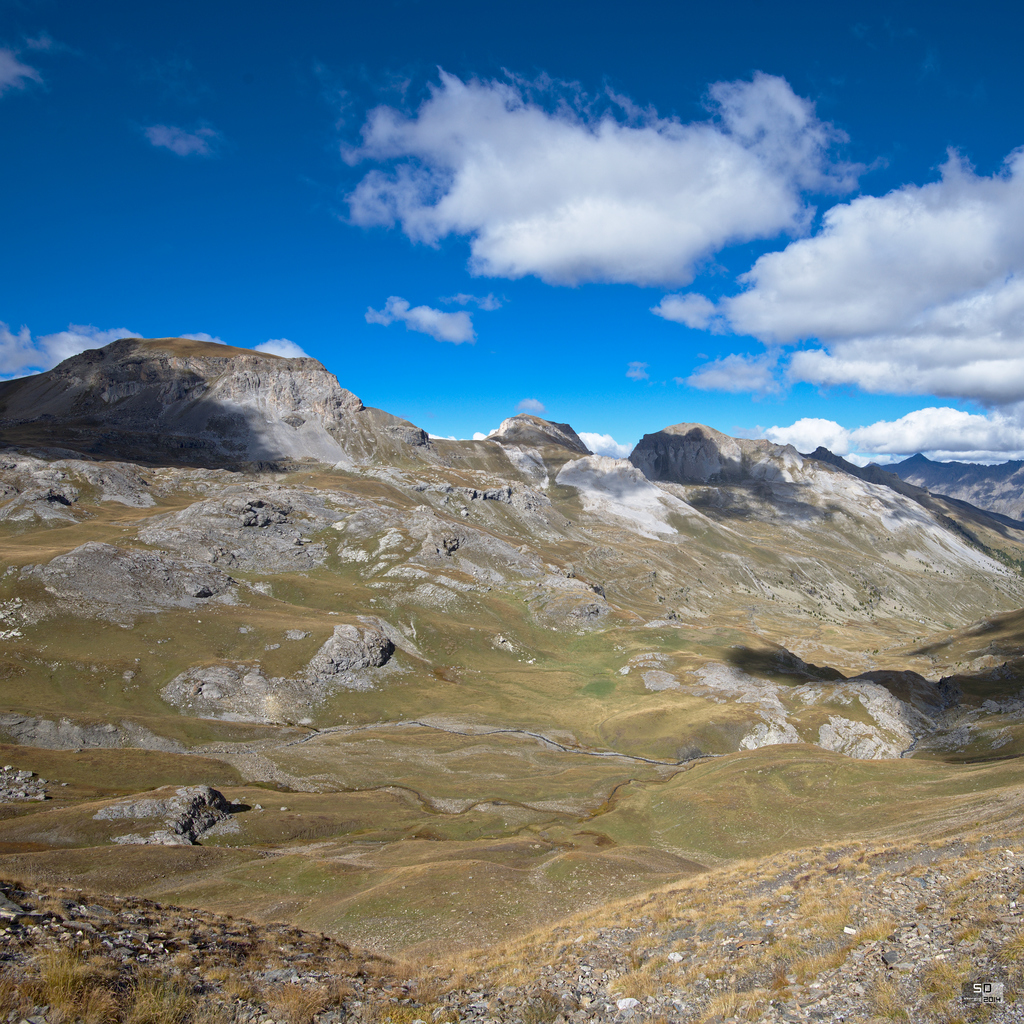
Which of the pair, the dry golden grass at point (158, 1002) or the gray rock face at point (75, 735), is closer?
the dry golden grass at point (158, 1002)

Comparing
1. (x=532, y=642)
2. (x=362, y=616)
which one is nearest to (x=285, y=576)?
(x=362, y=616)

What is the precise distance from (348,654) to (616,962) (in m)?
123

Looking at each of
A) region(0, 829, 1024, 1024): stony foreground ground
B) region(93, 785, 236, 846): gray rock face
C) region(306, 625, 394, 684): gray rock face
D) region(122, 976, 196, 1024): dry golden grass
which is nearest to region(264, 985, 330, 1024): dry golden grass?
region(0, 829, 1024, 1024): stony foreground ground

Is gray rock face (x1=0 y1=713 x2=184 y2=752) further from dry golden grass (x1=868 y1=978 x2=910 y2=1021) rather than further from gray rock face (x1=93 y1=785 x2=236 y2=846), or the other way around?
dry golden grass (x1=868 y1=978 x2=910 y2=1021)

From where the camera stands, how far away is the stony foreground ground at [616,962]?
16.3 metres

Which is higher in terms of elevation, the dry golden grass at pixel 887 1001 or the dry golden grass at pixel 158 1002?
the dry golden grass at pixel 158 1002

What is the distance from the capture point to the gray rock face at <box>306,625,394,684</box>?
439 ft

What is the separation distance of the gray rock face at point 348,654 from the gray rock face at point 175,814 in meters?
63.4

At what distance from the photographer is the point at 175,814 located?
211ft

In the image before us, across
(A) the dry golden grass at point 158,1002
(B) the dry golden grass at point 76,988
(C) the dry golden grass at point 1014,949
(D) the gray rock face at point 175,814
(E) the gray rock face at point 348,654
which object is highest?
(E) the gray rock face at point 348,654

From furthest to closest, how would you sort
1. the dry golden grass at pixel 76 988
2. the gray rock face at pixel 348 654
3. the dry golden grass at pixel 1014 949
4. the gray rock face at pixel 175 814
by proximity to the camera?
the gray rock face at pixel 348 654 < the gray rock face at pixel 175 814 < the dry golden grass at pixel 1014 949 < the dry golden grass at pixel 76 988

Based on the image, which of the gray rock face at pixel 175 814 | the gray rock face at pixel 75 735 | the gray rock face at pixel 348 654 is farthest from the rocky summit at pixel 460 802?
the gray rock face at pixel 348 654

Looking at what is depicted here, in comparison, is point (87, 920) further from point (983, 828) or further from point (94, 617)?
point (94, 617)

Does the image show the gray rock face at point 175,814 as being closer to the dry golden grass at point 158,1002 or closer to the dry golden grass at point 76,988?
the dry golden grass at point 158,1002
